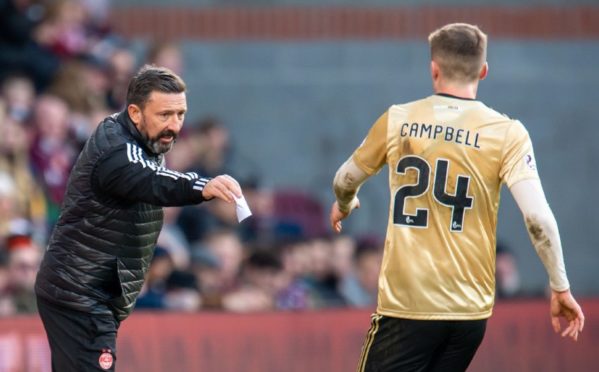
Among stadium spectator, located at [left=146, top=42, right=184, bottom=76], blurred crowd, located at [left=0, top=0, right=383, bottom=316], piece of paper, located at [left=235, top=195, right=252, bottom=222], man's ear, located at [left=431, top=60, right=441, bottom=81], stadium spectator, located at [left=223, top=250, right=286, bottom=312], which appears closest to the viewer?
piece of paper, located at [left=235, top=195, right=252, bottom=222]

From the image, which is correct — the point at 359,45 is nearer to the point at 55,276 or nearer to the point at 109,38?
the point at 109,38

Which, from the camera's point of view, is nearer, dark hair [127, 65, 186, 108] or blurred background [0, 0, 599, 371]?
dark hair [127, 65, 186, 108]

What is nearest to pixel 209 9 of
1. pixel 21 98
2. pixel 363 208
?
pixel 363 208

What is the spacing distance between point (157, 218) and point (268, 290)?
4715mm

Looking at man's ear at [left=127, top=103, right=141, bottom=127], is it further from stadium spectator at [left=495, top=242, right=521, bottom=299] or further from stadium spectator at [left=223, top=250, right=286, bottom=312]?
stadium spectator at [left=495, top=242, right=521, bottom=299]

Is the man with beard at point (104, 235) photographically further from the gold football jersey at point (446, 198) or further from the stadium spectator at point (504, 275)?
the stadium spectator at point (504, 275)

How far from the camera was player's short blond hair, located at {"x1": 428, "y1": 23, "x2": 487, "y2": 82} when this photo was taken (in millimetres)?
6414

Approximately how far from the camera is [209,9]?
15.9 meters

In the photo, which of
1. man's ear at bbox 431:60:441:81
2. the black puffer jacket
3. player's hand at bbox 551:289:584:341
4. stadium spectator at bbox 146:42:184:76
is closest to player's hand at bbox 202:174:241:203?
the black puffer jacket

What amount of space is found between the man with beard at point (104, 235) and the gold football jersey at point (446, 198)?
1.07 meters

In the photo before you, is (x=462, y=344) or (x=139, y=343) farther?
(x=139, y=343)

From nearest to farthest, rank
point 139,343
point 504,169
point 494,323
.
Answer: point 504,169 → point 139,343 → point 494,323

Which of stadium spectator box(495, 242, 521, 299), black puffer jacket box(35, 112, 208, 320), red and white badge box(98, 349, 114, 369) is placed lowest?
stadium spectator box(495, 242, 521, 299)

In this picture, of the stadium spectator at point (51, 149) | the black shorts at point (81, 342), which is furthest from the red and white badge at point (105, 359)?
the stadium spectator at point (51, 149)
